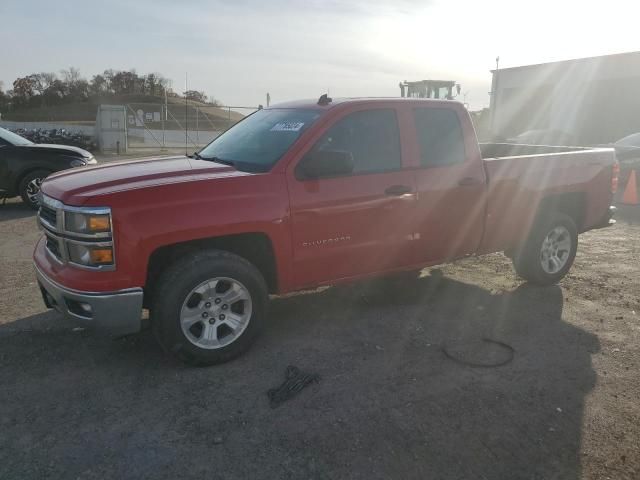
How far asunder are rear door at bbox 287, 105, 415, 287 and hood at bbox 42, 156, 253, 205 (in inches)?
25.1

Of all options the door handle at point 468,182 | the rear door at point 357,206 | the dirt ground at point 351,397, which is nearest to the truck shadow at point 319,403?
the dirt ground at point 351,397

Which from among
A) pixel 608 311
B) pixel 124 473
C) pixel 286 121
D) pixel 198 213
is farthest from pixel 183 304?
pixel 608 311

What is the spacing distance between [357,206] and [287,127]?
89cm

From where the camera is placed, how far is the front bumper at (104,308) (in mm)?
3492

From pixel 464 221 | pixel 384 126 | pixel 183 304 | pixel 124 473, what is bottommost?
pixel 124 473

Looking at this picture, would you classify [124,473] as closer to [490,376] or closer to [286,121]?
[490,376]

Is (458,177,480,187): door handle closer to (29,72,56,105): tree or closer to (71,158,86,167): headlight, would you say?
(71,158,86,167): headlight

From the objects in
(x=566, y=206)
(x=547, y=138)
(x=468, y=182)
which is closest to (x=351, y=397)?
(x=468, y=182)

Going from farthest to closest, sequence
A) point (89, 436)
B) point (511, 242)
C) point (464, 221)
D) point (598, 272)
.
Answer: point (598, 272) → point (511, 242) → point (464, 221) → point (89, 436)

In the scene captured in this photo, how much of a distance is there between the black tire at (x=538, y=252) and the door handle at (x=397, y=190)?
6.12ft

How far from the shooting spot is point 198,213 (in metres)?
3.70

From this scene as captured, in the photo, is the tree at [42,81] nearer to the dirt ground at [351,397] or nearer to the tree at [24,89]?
the tree at [24,89]

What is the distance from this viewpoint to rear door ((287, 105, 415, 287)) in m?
4.18

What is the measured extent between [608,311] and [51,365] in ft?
16.2
